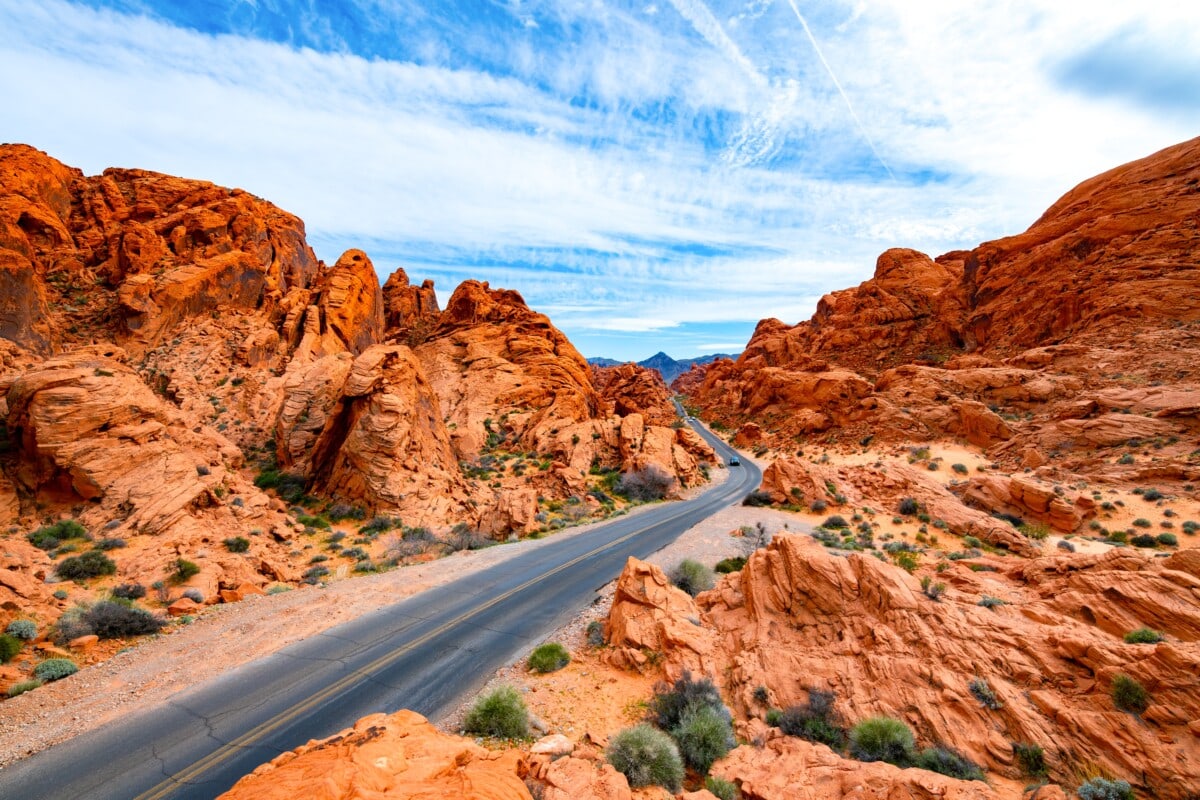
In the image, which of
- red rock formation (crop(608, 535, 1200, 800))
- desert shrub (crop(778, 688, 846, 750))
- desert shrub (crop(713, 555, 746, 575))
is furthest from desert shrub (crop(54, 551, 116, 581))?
desert shrub (crop(713, 555, 746, 575))

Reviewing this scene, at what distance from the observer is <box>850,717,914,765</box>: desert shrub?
255 inches

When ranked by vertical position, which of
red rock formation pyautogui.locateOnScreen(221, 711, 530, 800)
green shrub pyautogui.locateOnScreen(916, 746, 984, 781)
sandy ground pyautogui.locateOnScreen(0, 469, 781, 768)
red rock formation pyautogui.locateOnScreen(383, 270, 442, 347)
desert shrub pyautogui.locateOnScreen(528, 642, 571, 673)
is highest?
red rock formation pyautogui.locateOnScreen(383, 270, 442, 347)

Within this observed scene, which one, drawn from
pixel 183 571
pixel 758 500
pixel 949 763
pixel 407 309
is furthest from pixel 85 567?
pixel 407 309

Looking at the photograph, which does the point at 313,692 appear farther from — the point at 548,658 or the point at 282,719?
the point at 548,658

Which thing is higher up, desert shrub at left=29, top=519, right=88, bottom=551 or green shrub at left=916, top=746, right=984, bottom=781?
desert shrub at left=29, top=519, right=88, bottom=551

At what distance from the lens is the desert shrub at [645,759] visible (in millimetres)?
5980

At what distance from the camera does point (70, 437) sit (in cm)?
1473

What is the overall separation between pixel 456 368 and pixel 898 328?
181ft

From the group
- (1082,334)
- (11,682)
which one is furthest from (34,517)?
(1082,334)

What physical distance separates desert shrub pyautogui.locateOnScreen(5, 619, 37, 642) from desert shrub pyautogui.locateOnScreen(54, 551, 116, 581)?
112 inches

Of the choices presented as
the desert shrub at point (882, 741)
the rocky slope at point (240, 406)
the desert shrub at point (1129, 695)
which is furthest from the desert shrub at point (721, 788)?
the rocky slope at point (240, 406)

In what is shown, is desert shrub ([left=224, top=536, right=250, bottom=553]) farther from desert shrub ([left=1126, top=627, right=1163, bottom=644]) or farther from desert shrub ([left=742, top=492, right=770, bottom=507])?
desert shrub ([left=742, top=492, right=770, bottom=507])

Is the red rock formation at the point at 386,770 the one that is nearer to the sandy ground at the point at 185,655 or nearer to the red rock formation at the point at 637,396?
the sandy ground at the point at 185,655

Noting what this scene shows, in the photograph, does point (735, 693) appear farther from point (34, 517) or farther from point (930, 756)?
point (34, 517)
